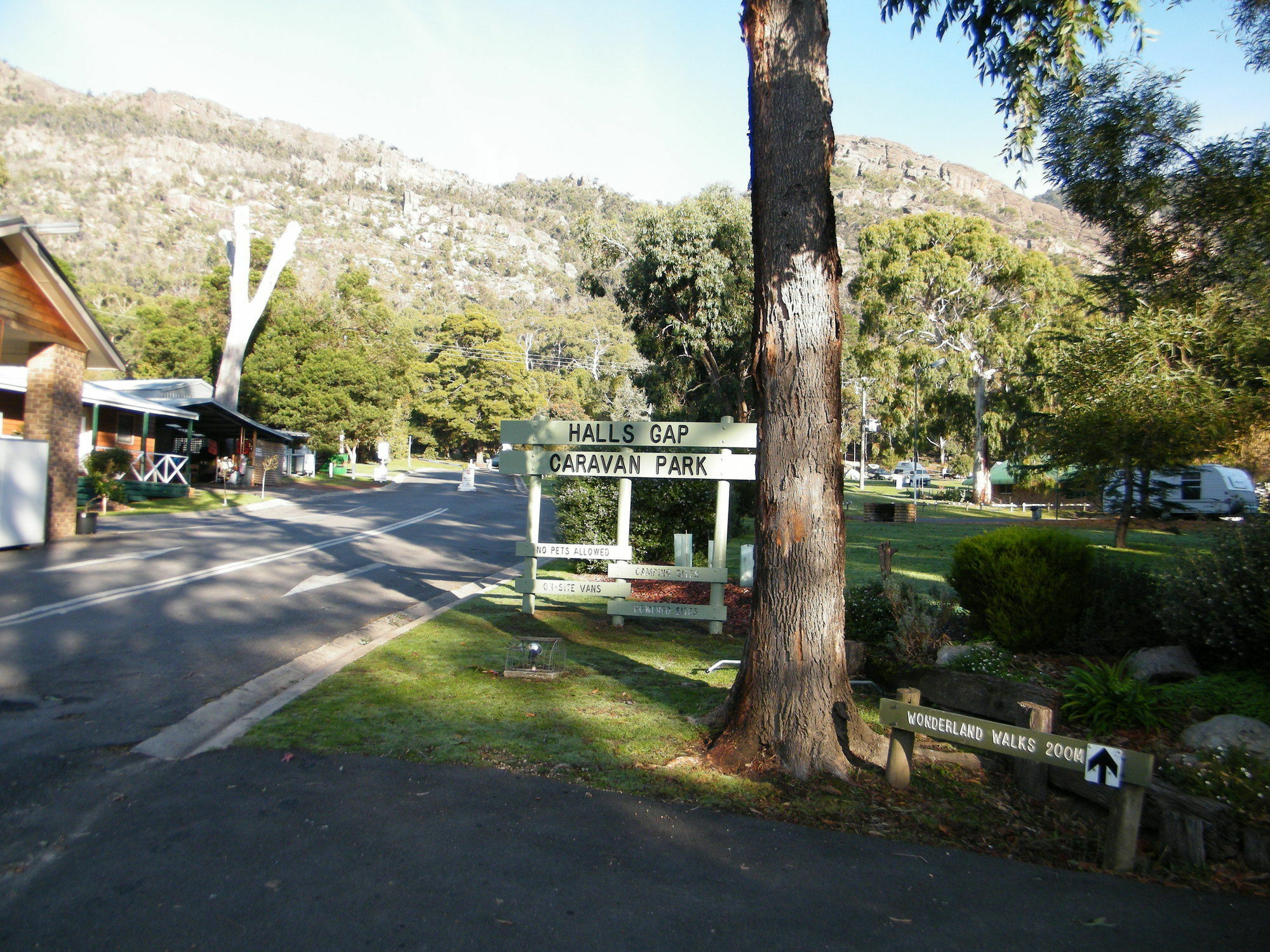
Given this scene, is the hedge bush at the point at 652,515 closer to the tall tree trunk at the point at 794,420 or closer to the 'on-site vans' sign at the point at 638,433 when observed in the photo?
the 'on-site vans' sign at the point at 638,433

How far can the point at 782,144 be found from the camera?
575 centimetres

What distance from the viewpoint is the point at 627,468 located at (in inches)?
396

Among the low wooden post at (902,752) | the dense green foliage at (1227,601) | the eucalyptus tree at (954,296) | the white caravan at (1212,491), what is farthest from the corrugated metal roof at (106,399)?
the white caravan at (1212,491)

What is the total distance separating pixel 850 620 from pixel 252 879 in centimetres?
613

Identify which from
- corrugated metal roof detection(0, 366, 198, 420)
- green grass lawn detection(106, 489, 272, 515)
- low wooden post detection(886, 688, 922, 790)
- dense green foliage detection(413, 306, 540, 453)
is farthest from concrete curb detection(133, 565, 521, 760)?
dense green foliage detection(413, 306, 540, 453)

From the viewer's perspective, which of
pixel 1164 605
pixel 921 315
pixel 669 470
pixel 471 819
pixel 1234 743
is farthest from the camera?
pixel 921 315

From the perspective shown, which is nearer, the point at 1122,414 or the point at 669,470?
the point at 669,470

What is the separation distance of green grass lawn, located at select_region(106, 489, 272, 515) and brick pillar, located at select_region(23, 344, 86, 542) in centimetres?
714

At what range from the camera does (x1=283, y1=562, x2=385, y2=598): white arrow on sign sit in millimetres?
12058

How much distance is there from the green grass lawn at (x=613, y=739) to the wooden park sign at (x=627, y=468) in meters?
1.19

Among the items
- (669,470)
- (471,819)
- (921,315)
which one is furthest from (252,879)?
(921,315)

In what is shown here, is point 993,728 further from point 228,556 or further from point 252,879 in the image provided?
point 228,556

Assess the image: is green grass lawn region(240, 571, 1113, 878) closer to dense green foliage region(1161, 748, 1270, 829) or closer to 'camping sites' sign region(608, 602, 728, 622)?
dense green foliage region(1161, 748, 1270, 829)

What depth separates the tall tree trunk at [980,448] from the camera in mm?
44125
